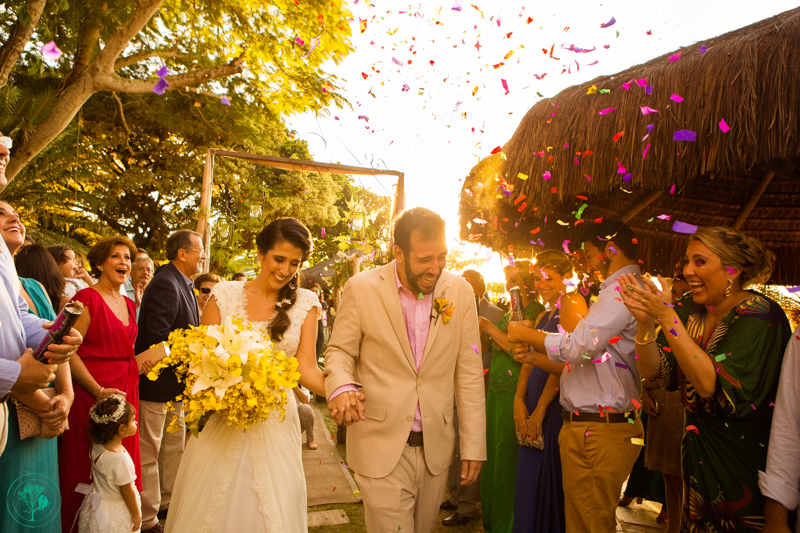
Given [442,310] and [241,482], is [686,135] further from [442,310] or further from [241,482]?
[241,482]

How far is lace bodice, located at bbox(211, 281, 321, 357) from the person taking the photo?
2.92m

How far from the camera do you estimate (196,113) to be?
16.1 m

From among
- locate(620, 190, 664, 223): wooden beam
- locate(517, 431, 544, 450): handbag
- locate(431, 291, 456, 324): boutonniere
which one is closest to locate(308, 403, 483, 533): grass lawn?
Answer: locate(517, 431, 544, 450): handbag

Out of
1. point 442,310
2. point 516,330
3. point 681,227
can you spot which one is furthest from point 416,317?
point 681,227

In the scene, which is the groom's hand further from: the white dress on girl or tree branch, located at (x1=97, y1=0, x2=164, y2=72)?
tree branch, located at (x1=97, y1=0, x2=164, y2=72)

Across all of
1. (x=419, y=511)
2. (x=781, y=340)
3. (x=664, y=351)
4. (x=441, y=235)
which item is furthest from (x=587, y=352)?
(x=419, y=511)

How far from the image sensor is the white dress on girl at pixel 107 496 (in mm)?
3123

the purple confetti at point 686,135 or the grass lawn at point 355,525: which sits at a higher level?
the purple confetti at point 686,135

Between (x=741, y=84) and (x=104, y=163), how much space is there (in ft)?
58.8

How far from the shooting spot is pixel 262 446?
2541 mm

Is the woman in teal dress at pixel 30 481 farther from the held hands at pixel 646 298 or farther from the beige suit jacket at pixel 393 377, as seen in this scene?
the held hands at pixel 646 298

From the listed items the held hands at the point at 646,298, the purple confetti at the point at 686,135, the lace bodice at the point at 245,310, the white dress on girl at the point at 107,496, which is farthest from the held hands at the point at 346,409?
the purple confetti at the point at 686,135

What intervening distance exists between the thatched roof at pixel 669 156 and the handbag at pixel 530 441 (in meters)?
1.74

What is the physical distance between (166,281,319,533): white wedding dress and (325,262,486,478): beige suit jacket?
360 mm
